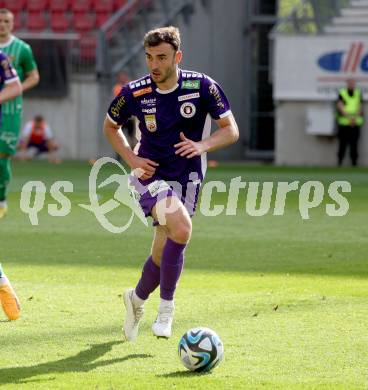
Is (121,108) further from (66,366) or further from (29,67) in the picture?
(29,67)

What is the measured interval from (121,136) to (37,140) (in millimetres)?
21385

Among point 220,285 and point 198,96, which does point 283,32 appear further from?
point 198,96

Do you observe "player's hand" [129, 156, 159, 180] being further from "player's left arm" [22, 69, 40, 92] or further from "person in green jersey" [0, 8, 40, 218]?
"person in green jersey" [0, 8, 40, 218]

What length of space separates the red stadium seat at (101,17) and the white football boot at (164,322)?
23216mm

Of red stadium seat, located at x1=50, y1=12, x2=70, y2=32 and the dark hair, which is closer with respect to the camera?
the dark hair

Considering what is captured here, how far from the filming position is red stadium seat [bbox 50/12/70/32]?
1175 inches

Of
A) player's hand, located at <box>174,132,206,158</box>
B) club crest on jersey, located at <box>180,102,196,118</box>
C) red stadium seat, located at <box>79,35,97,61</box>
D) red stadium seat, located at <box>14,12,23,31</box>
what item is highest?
club crest on jersey, located at <box>180,102,196,118</box>

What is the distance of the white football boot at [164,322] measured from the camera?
697cm

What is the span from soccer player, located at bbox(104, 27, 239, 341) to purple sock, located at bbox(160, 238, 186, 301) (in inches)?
2.5

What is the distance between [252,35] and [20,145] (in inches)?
259

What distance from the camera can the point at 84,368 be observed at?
640 cm

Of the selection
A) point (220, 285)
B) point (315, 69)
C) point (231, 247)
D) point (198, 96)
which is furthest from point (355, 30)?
point (198, 96)
